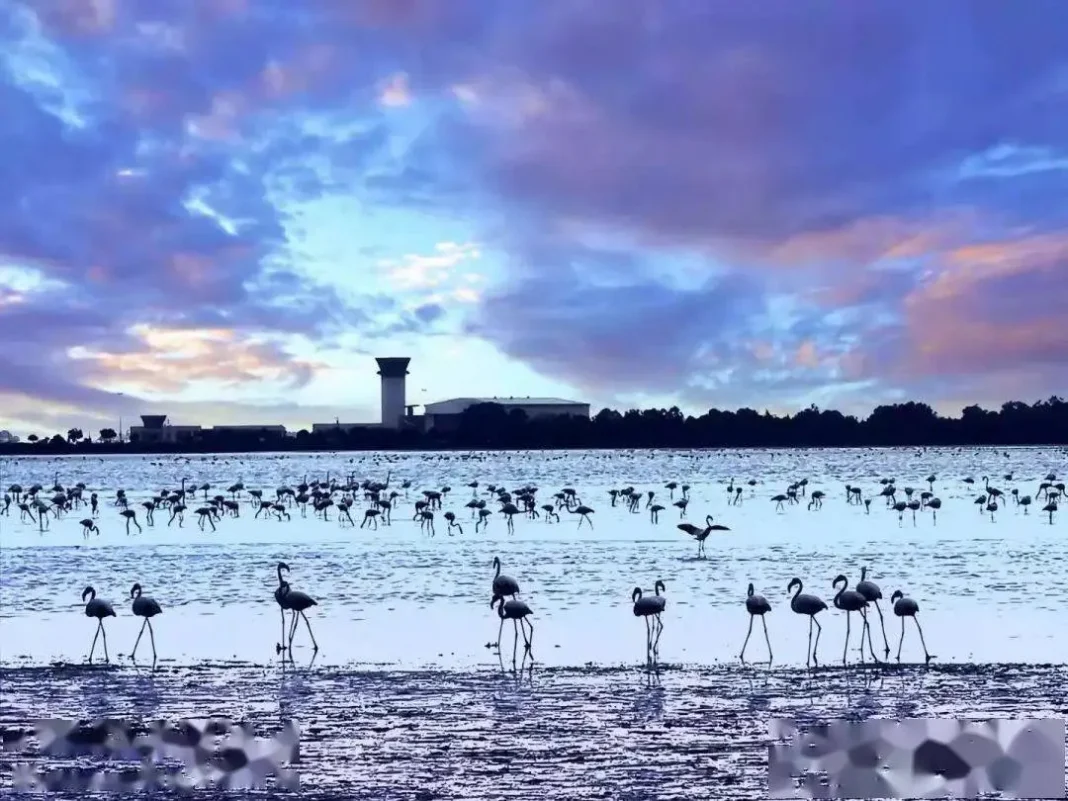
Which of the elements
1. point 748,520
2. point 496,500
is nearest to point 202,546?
point 748,520

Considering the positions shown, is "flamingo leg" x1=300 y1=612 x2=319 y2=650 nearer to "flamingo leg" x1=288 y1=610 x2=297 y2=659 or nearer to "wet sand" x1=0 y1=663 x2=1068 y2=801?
"flamingo leg" x1=288 y1=610 x2=297 y2=659

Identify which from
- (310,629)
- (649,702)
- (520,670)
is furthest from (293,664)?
(649,702)

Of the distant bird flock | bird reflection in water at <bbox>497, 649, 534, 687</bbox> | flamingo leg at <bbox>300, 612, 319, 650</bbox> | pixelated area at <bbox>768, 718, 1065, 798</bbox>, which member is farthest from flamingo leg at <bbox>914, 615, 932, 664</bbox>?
flamingo leg at <bbox>300, 612, 319, 650</bbox>

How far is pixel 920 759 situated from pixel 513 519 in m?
30.5

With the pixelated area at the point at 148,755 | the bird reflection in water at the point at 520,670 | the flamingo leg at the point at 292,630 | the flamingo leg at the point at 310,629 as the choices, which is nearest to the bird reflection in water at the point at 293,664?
the flamingo leg at the point at 292,630

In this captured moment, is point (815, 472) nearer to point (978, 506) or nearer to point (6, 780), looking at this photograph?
point (978, 506)

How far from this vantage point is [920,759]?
30.5 feet

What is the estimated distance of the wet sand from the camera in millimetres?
9062

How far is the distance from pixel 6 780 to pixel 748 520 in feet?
96.8

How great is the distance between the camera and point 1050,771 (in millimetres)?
9008

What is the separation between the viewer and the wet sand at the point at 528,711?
9.06m

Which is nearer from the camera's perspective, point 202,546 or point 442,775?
point 442,775

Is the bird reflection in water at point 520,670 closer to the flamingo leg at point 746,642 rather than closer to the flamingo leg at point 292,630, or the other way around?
the flamingo leg at point 746,642

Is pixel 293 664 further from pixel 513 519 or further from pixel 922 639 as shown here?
pixel 513 519
